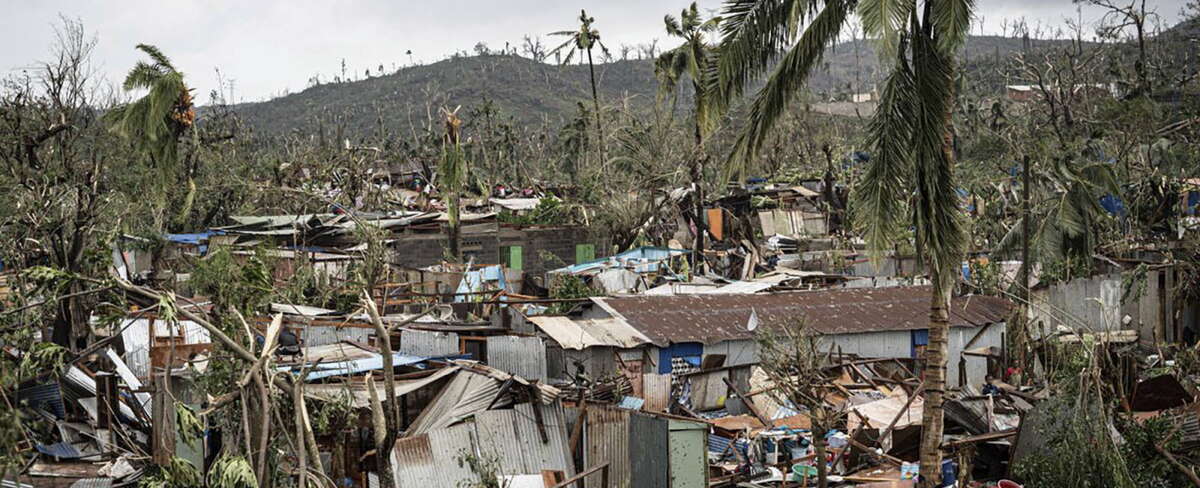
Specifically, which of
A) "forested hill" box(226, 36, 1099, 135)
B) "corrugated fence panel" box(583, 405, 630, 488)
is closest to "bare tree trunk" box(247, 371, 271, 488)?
"corrugated fence panel" box(583, 405, 630, 488)

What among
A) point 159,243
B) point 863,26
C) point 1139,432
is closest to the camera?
point 863,26

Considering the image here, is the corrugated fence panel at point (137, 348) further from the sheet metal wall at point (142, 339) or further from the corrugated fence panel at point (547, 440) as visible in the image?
the corrugated fence panel at point (547, 440)

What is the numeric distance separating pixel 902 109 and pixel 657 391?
6462 mm

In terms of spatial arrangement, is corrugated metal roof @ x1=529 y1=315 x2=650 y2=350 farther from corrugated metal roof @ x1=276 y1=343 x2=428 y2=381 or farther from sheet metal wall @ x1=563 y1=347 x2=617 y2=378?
corrugated metal roof @ x1=276 y1=343 x2=428 y2=381

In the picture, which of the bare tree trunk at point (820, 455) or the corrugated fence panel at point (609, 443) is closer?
the bare tree trunk at point (820, 455)

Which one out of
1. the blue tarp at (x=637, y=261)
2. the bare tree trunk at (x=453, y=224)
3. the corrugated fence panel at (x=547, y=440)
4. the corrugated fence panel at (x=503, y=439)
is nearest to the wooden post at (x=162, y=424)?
the corrugated fence panel at (x=503, y=439)

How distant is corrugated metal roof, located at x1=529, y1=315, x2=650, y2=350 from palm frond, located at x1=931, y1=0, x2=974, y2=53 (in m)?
7.31

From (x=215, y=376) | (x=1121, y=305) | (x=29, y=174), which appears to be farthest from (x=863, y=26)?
(x=29, y=174)

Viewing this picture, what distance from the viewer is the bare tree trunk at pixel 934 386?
31.4ft

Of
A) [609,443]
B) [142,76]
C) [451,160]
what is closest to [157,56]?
[142,76]

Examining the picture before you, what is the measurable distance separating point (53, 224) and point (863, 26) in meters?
11.2

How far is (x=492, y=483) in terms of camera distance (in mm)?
10320

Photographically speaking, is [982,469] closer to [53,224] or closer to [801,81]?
[801,81]

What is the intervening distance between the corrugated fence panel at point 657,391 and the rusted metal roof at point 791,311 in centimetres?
105
